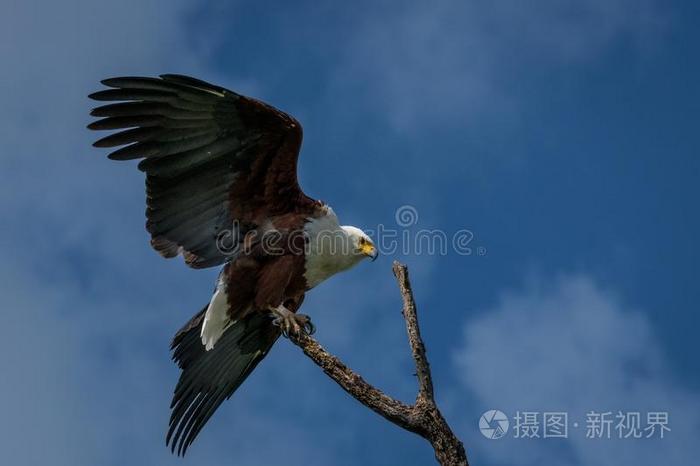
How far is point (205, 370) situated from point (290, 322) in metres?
1.73

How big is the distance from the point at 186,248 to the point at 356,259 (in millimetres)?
1729

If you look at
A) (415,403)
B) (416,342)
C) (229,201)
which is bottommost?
(415,403)

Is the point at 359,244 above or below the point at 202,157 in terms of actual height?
above

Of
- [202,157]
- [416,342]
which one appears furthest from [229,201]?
[416,342]

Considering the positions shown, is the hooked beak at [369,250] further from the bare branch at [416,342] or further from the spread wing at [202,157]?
the bare branch at [416,342]

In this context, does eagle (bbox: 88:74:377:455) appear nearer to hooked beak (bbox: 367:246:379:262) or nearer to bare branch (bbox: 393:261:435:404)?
hooked beak (bbox: 367:246:379:262)

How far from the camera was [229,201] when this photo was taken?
32.1 ft

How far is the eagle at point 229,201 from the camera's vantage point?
30.6 feet

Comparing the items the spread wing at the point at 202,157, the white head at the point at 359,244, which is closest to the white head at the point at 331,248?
the white head at the point at 359,244

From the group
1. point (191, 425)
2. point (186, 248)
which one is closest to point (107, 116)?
point (186, 248)

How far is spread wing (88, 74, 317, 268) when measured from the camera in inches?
366

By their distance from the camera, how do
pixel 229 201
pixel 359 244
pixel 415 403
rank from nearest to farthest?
pixel 415 403 < pixel 229 201 < pixel 359 244

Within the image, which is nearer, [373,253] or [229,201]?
[229,201]

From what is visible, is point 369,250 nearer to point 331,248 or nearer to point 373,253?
point 373,253
